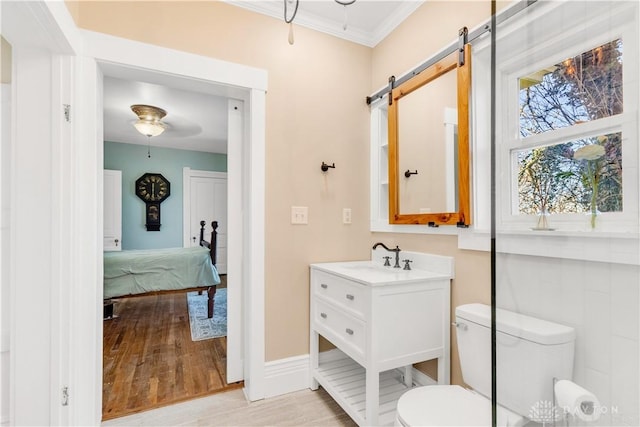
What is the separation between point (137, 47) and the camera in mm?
1682

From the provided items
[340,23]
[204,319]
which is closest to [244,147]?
[340,23]

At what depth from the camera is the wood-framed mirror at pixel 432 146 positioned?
1.64m

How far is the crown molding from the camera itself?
1.99 m

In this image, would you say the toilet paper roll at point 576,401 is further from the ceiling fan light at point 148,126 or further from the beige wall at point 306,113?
the ceiling fan light at point 148,126

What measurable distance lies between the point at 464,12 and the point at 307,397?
247cm

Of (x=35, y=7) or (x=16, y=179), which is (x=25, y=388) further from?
(x=35, y=7)

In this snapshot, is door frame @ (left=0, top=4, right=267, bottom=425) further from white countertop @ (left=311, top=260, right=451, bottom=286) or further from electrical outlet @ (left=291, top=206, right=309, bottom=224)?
electrical outlet @ (left=291, top=206, right=309, bottom=224)

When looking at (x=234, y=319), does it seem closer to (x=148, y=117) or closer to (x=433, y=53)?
(x=433, y=53)

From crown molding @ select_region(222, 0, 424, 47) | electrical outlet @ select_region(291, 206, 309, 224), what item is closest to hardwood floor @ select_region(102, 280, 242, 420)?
electrical outlet @ select_region(291, 206, 309, 224)

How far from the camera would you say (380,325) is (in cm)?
149

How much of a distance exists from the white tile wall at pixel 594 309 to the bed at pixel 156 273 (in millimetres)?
3284

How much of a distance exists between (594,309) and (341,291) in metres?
1.12

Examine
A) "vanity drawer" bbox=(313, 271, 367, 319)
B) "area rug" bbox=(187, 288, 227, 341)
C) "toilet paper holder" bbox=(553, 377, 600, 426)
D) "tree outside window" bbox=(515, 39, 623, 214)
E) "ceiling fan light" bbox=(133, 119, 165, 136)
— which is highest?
"ceiling fan light" bbox=(133, 119, 165, 136)

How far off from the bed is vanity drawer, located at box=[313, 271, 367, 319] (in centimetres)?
209
